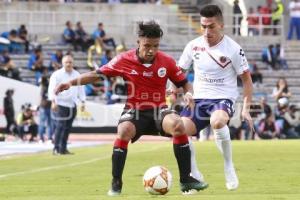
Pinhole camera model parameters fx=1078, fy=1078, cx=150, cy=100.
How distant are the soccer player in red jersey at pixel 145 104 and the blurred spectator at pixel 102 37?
104 feet

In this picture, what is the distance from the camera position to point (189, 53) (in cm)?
1468

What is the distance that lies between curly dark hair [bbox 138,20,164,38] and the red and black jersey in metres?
0.40

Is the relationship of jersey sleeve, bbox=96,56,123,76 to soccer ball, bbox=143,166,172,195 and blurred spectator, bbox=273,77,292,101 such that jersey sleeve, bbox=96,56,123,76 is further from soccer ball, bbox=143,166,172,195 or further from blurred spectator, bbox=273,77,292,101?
blurred spectator, bbox=273,77,292,101

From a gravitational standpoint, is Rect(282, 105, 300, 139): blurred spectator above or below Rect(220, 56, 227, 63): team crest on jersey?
below

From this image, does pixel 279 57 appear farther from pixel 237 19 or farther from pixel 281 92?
pixel 281 92

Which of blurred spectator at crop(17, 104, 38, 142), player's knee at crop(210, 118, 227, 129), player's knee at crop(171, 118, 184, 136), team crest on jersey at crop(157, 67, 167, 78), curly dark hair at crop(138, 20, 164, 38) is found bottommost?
A: blurred spectator at crop(17, 104, 38, 142)

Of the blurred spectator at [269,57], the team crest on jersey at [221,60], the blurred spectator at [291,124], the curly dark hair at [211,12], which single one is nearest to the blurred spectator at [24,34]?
the blurred spectator at [269,57]

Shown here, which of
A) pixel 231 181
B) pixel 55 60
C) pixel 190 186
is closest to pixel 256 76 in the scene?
pixel 55 60

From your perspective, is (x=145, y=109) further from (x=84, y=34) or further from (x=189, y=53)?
(x=84, y=34)

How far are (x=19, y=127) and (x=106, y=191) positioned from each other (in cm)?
2225

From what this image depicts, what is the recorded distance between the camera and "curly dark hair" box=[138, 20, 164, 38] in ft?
42.8

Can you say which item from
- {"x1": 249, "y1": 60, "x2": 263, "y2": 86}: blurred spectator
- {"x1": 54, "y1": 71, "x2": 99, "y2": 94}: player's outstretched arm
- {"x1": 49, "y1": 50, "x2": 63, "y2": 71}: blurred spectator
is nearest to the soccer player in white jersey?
{"x1": 54, "y1": 71, "x2": 99, "y2": 94}: player's outstretched arm

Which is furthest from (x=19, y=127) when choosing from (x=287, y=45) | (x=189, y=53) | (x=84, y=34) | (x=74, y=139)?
(x=189, y=53)

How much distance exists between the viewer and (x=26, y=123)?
118ft
